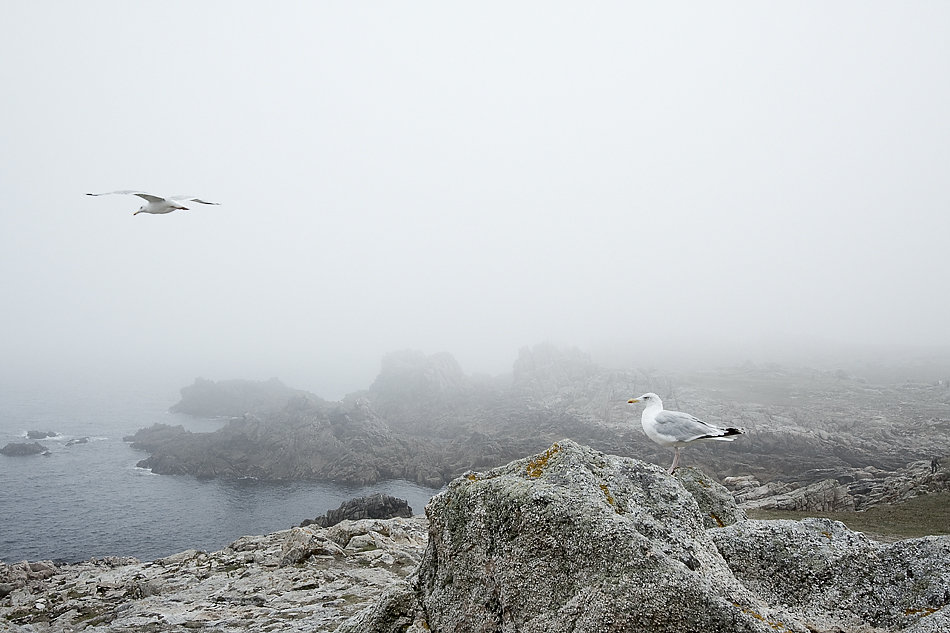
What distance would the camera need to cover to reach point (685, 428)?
8484 mm

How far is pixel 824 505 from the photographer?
1841 cm

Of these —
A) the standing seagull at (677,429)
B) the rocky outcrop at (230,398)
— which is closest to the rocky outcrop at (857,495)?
the standing seagull at (677,429)

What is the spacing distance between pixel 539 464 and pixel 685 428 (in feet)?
13.8

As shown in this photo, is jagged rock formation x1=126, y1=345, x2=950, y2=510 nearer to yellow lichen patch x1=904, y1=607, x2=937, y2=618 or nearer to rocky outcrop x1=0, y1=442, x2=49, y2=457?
rocky outcrop x1=0, y1=442, x2=49, y2=457

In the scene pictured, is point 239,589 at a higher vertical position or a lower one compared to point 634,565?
lower

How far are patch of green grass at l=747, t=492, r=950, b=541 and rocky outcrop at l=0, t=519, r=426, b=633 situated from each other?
12.2 metres

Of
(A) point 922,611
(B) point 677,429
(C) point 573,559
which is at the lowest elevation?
(A) point 922,611

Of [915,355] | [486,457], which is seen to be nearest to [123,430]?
[486,457]

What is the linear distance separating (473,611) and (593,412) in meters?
65.7

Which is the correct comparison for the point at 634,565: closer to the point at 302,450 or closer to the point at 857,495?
the point at 857,495

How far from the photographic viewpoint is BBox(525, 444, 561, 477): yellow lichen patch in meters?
5.57

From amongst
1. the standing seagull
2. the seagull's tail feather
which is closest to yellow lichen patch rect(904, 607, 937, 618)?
the seagull's tail feather

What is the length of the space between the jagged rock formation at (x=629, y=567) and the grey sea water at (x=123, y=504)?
3753 centimetres

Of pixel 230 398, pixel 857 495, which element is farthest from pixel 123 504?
pixel 230 398
